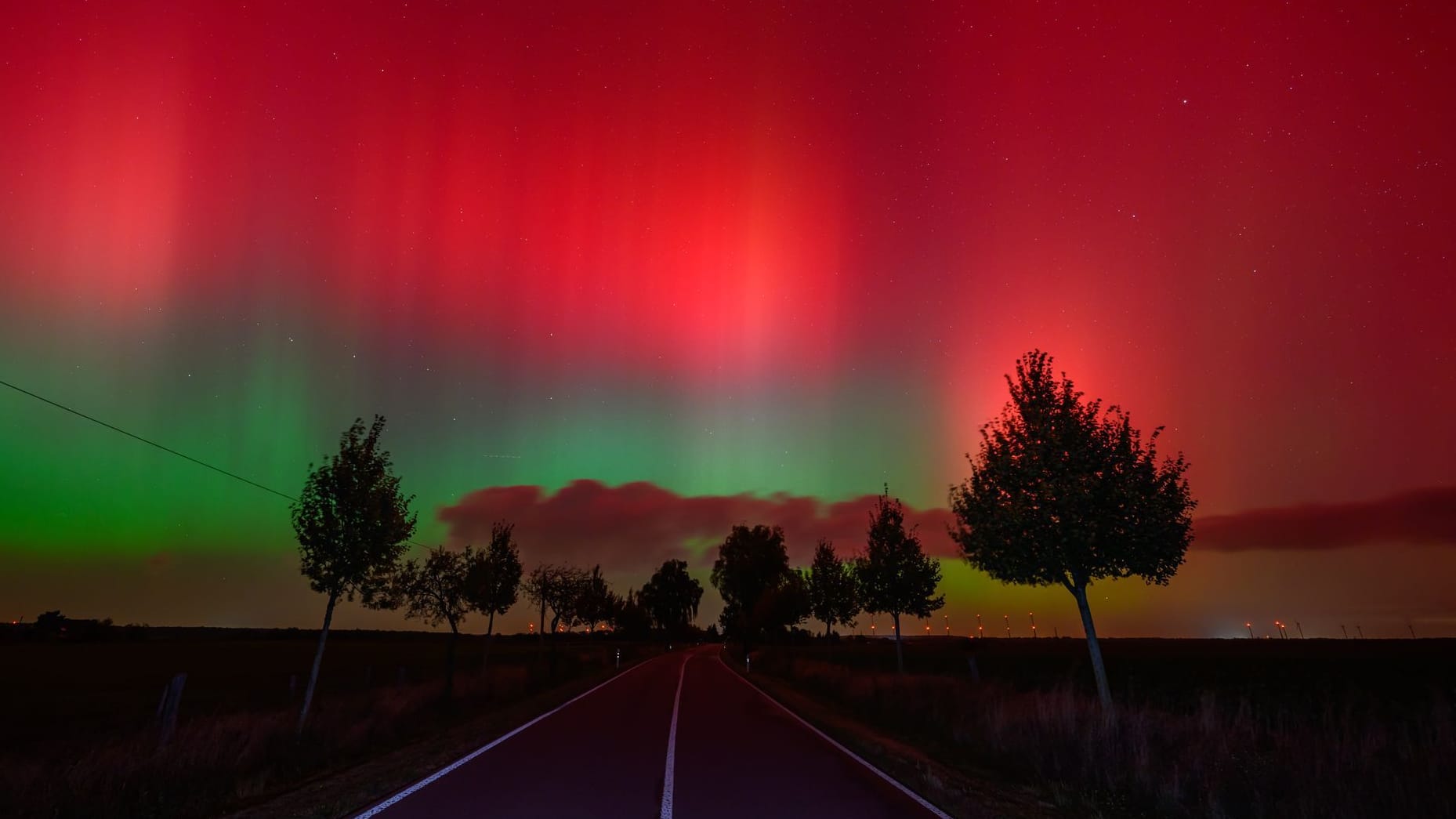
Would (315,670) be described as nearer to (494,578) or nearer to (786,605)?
(494,578)

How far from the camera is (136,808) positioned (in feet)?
28.5

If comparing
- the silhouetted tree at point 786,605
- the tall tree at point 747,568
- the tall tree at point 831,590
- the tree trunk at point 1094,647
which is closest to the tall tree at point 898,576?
the tall tree at point 831,590

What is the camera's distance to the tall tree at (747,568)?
75.5 m

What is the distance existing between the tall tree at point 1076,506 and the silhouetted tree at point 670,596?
141 m

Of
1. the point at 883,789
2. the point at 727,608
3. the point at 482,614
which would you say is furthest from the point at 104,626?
the point at 883,789

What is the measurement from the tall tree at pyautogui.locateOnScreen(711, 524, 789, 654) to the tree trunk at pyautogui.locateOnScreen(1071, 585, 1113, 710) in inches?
2289

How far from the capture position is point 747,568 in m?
75.9

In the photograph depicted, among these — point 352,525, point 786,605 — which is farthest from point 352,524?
point 786,605

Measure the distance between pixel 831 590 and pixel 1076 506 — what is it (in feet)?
109

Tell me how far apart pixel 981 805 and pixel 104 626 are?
150 metres

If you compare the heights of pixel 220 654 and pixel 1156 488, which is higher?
pixel 1156 488

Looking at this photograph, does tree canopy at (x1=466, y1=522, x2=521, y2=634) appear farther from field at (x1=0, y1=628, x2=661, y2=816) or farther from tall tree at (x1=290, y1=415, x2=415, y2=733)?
tall tree at (x1=290, y1=415, x2=415, y2=733)

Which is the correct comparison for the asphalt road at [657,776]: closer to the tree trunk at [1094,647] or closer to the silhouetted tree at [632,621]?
the tree trunk at [1094,647]

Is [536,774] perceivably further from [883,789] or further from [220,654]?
[220,654]
